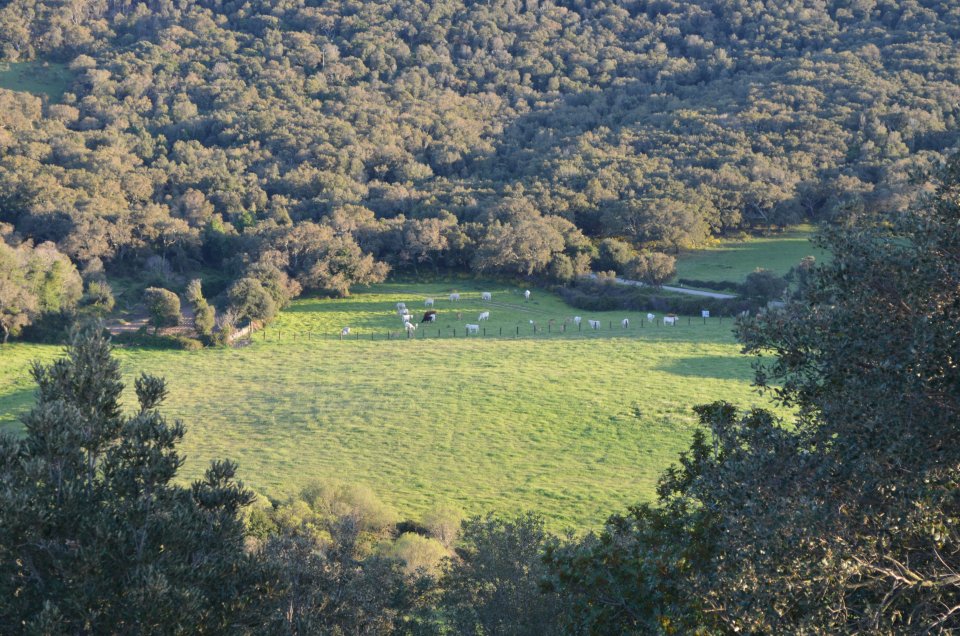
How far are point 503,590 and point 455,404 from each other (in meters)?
25.7

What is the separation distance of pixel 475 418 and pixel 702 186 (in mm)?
55428

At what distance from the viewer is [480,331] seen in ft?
189

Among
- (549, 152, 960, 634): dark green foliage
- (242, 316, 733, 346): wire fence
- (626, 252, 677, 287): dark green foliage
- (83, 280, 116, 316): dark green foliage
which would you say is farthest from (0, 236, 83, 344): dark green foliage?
(549, 152, 960, 634): dark green foliage

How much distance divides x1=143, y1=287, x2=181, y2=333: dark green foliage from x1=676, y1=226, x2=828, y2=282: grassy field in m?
39.1

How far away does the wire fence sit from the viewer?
185ft

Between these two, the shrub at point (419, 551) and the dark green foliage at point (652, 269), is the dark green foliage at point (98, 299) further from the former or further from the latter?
the shrub at point (419, 551)

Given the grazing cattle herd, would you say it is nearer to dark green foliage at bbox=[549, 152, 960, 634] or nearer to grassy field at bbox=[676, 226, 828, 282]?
grassy field at bbox=[676, 226, 828, 282]

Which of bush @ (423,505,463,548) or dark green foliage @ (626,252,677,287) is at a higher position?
dark green foliage @ (626,252,677,287)

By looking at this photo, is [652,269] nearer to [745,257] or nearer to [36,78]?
[745,257]

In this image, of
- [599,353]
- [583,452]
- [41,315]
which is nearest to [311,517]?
[583,452]

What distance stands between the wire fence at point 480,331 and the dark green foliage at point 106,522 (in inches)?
1721

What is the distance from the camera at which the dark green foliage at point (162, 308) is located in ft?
178

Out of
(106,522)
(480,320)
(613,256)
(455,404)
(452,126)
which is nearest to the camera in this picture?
(106,522)

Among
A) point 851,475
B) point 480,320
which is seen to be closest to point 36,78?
point 480,320
